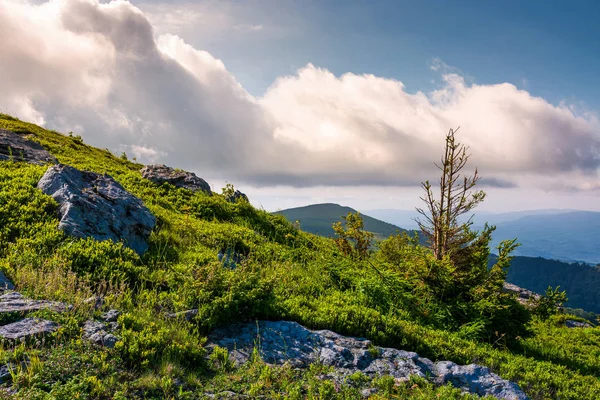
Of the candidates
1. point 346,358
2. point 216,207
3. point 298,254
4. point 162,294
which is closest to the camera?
point 346,358

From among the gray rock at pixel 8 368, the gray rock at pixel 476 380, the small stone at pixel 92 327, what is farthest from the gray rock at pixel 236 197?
the gray rock at pixel 8 368

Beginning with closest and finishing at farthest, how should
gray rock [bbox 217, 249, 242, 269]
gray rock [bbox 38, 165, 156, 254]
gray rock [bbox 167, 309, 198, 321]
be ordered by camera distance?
gray rock [bbox 167, 309, 198, 321], gray rock [bbox 38, 165, 156, 254], gray rock [bbox 217, 249, 242, 269]

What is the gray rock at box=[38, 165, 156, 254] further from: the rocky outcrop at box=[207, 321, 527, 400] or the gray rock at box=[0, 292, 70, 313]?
the rocky outcrop at box=[207, 321, 527, 400]

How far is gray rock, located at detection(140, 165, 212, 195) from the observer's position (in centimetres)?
2114

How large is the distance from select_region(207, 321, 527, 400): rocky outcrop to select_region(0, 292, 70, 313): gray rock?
10.1 feet

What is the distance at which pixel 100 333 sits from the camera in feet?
22.0

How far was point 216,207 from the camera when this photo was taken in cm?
1956

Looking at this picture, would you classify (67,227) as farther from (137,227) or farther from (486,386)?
(486,386)

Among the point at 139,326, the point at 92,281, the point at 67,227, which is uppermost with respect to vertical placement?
the point at 67,227

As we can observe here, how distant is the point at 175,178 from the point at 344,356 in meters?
16.8

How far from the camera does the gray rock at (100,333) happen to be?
6523 mm

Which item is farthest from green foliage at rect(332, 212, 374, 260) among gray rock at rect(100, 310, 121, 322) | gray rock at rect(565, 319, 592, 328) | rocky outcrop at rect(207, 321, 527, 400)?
Result: gray rock at rect(100, 310, 121, 322)

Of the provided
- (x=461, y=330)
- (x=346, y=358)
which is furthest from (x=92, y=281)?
(x=461, y=330)

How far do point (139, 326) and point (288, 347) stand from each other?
309 cm
